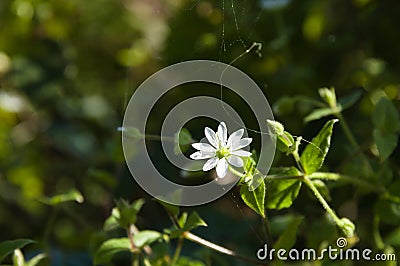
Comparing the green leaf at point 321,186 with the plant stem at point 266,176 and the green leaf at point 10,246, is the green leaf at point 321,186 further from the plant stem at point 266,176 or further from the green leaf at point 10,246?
the green leaf at point 10,246

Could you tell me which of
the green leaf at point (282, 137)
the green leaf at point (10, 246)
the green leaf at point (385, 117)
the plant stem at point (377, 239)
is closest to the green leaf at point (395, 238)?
the plant stem at point (377, 239)

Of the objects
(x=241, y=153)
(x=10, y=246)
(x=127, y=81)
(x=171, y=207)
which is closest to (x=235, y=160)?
(x=241, y=153)

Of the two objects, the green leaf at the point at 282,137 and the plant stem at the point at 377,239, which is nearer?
the green leaf at the point at 282,137

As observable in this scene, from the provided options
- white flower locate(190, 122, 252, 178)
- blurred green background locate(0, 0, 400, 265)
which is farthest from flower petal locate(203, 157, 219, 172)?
blurred green background locate(0, 0, 400, 265)

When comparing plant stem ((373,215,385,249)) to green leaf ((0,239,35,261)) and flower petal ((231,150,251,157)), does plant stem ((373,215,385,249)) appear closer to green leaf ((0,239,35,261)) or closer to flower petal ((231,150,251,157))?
flower petal ((231,150,251,157))

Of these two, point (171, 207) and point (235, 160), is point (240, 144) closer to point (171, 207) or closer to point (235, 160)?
point (235, 160)
